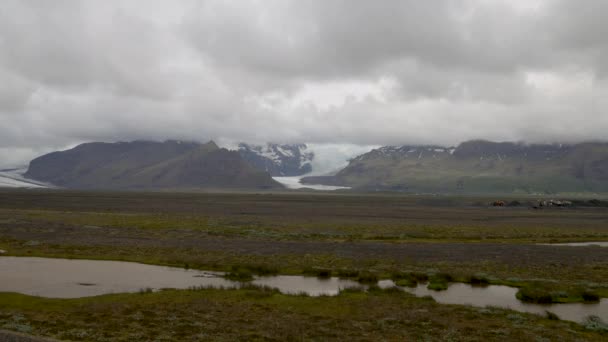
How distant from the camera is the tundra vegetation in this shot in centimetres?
2633

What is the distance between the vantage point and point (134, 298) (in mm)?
33188

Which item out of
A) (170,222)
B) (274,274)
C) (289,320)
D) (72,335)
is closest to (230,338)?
(289,320)

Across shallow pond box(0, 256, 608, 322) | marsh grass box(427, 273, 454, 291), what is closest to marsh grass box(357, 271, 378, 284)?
shallow pond box(0, 256, 608, 322)

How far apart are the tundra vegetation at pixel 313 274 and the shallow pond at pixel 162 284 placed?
1684 mm

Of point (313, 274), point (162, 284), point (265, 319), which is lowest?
point (313, 274)

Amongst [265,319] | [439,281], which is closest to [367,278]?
[439,281]

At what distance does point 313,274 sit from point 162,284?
13443 mm

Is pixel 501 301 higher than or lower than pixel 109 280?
lower

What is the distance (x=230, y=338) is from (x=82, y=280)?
2134 centimetres

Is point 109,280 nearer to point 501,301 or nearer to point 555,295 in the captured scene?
point 501,301

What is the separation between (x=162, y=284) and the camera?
39062 millimetres

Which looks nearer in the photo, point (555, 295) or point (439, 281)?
point (555, 295)

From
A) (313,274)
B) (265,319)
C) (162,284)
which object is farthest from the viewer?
(313,274)

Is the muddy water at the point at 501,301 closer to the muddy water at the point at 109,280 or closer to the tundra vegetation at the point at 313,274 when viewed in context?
the tundra vegetation at the point at 313,274
